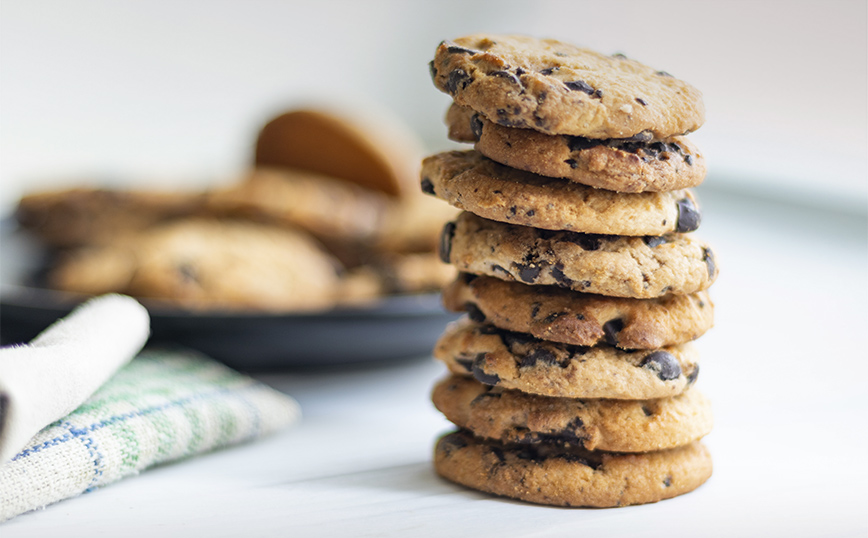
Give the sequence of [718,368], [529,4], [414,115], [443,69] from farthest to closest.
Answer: [414,115], [529,4], [718,368], [443,69]

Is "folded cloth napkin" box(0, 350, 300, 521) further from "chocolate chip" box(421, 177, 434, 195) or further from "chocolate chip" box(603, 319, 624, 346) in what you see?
"chocolate chip" box(603, 319, 624, 346)

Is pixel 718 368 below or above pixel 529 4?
below

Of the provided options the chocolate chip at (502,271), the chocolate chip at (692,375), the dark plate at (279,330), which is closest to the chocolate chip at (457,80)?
the chocolate chip at (502,271)

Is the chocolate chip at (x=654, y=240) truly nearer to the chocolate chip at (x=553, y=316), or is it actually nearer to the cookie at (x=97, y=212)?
the chocolate chip at (x=553, y=316)

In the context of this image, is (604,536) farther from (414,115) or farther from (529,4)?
(414,115)

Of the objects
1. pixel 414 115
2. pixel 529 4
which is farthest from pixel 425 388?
pixel 414 115

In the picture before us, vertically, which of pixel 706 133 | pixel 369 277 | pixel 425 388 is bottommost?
pixel 425 388

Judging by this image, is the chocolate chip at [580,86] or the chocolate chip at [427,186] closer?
the chocolate chip at [580,86]
